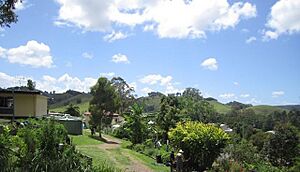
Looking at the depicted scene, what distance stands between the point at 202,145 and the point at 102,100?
2723 cm

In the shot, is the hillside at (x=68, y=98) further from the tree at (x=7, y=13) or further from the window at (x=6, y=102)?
the tree at (x=7, y=13)

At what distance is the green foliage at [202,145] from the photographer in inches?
853

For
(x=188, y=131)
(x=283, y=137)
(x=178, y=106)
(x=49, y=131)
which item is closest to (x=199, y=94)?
(x=178, y=106)

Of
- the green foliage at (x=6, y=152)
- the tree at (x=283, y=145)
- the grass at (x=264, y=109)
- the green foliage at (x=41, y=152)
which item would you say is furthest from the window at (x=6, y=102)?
the grass at (x=264, y=109)

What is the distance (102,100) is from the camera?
156 feet

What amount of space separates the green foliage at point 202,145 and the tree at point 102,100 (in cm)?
2550

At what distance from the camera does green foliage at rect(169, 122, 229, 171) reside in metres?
21.7

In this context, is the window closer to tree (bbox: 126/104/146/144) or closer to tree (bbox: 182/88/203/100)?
tree (bbox: 126/104/146/144)

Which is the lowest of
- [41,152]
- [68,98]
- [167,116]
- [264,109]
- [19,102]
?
[41,152]

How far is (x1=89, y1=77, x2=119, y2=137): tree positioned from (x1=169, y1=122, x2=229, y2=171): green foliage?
83.7 feet

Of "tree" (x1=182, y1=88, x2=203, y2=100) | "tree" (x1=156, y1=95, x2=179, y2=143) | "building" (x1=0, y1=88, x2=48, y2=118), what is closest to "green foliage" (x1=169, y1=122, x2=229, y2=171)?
"tree" (x1=156, y1=95, x2=179, y2=143)

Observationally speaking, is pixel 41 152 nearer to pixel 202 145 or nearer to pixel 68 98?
pixel 202 145

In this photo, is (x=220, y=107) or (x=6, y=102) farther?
(x=220, y=107)

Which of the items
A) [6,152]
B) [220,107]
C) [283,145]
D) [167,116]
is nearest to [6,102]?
[167,116]
